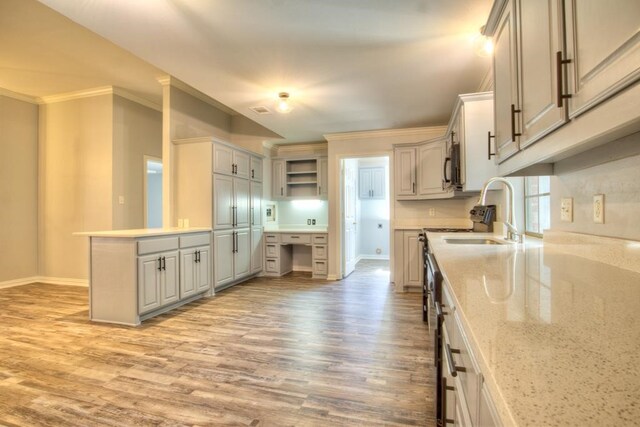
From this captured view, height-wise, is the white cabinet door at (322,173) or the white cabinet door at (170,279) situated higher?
the white cabinet door at (322,173)

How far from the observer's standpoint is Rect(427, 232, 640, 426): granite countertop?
37 centimetres

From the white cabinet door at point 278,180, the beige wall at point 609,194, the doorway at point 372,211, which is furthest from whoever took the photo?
the doorway at point 372,211

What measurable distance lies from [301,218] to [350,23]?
4228 millimetres

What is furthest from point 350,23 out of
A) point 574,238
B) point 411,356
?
point 411,356

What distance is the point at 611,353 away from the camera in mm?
496

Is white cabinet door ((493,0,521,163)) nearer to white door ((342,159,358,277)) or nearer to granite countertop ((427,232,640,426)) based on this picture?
granite countertop ((427,232,640,426))

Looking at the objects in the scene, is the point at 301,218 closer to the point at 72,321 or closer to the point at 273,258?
the point at 273,258

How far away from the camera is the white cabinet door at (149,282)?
3.07 meters

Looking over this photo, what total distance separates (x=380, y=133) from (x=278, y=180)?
2.08 metres

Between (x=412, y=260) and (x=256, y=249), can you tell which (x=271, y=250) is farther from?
(x=412, y=260)

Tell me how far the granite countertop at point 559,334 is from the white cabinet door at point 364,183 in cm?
612

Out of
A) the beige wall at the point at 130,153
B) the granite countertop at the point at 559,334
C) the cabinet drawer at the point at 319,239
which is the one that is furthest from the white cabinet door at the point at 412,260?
the beige wall at the point at 130,153

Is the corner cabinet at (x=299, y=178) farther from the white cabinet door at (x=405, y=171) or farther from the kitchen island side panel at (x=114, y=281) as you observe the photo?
the kitchen island side panel at (x=114, y=281)

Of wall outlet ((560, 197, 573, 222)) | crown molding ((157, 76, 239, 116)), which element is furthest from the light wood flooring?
crown molding ((157, 76, 239, 116))
